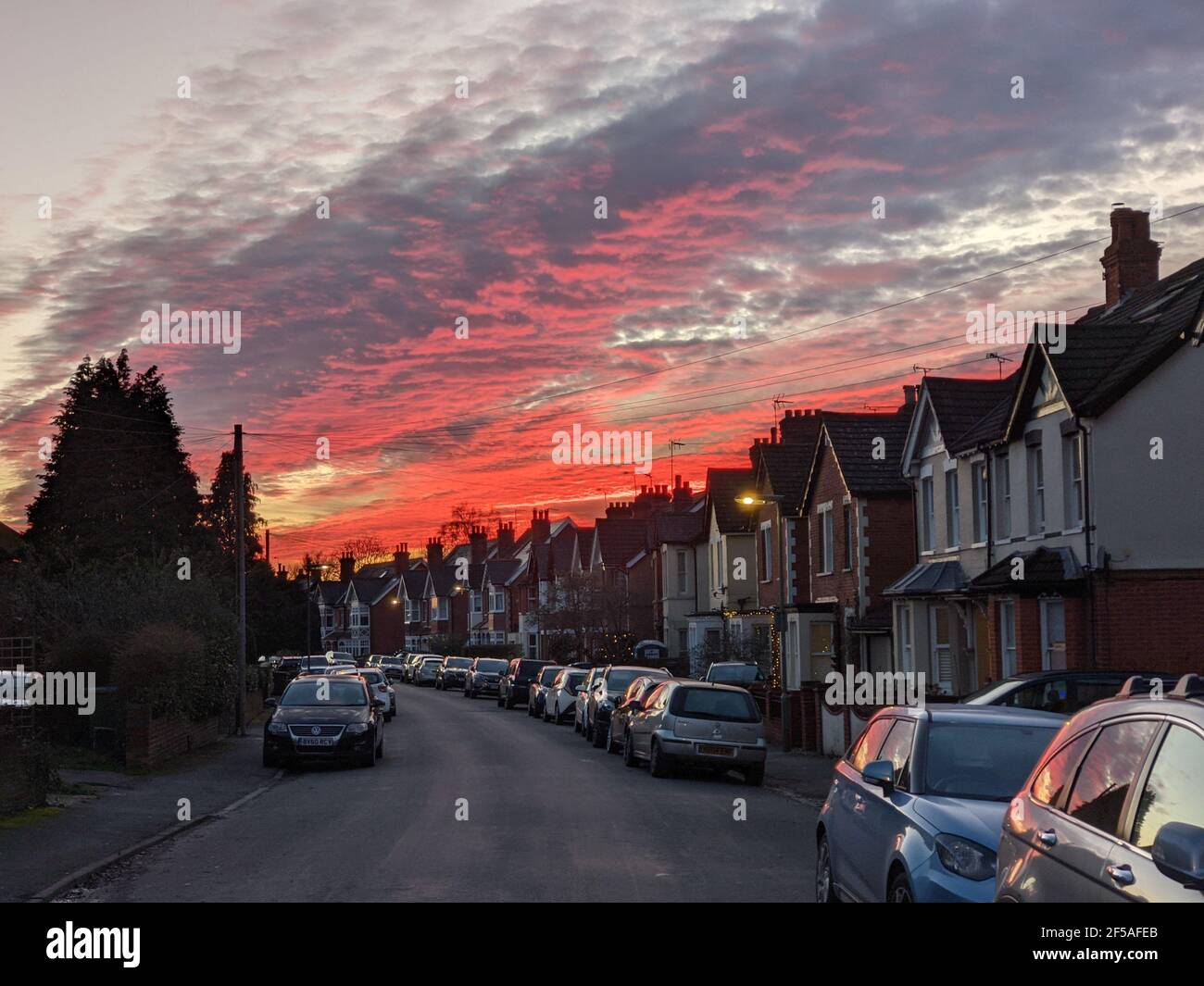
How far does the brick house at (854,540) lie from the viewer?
36250mm

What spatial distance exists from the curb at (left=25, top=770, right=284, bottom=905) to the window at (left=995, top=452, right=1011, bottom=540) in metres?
14.8

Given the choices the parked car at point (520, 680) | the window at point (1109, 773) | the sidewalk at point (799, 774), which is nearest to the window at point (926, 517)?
the sidewalk at point (799, 774)

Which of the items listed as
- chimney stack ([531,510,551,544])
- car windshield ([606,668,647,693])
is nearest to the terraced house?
car windshield ([606,668,647,693])

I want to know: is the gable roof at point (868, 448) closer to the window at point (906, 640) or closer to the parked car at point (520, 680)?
the window at point (906, 640)

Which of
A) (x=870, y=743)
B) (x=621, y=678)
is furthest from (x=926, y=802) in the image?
(x=621, y=678)

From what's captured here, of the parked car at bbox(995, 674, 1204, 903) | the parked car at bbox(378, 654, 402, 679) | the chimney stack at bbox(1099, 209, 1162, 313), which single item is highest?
the chimney stack at bbox(1099, 209, 1162, 313)

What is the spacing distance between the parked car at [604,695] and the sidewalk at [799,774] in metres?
3.38

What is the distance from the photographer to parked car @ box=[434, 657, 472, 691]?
70.9m

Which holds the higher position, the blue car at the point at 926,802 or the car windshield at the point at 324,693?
the blue car at the point at 926,802

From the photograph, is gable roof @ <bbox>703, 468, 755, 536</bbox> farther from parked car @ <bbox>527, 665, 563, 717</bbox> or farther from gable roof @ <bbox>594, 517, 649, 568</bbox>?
gable roof @ <bbox>594, 517, 649, 568</bbox>
